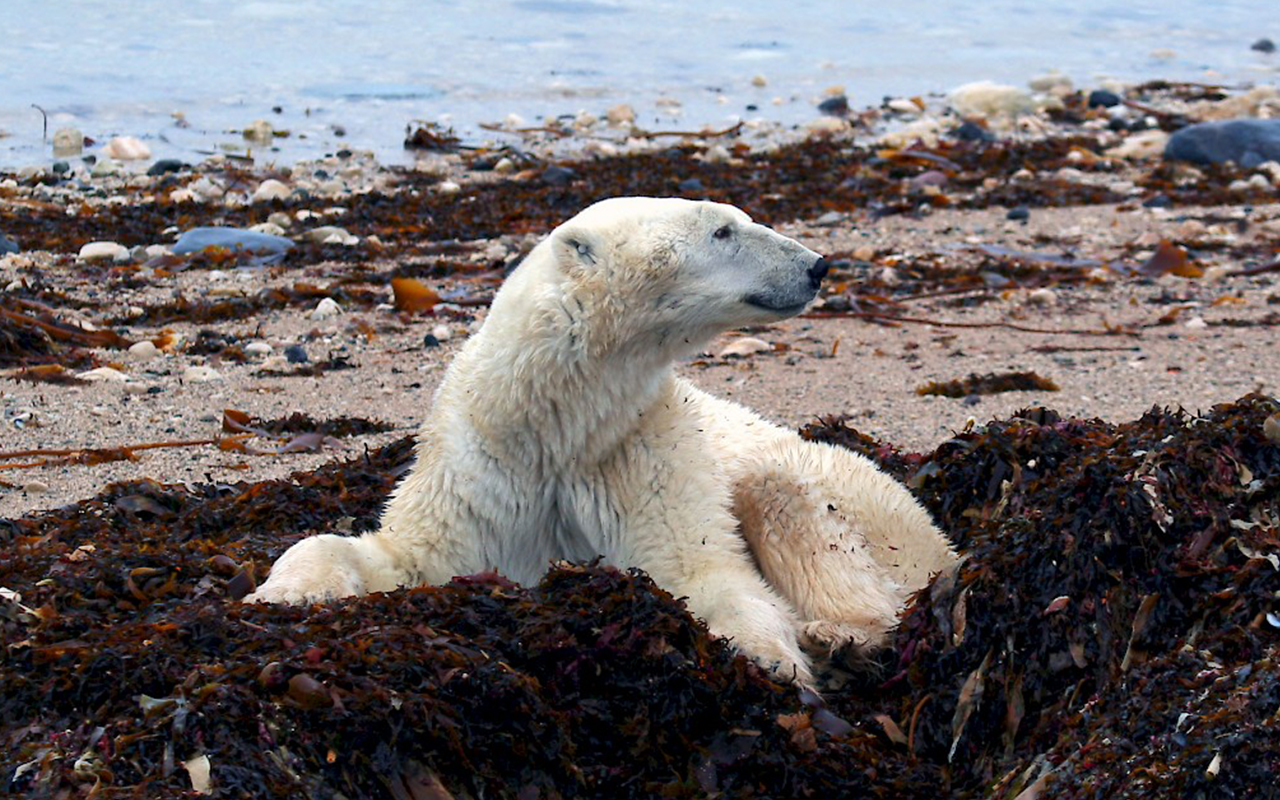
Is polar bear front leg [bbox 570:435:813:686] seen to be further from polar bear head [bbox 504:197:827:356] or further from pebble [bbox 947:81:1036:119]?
pebble [bbox 947:81:1036:119]

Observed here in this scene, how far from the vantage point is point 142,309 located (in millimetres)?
8203

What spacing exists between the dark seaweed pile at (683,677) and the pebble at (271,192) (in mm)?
7650

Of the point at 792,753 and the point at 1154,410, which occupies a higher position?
the point at 1154,410

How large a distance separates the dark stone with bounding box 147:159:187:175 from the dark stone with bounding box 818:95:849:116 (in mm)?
7207

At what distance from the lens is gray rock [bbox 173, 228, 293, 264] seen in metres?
9.52

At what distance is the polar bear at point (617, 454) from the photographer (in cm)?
383

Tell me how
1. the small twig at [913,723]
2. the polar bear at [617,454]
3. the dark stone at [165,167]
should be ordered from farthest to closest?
the dark stone at [165,167] < the polar bear at [617,454] < the small twig at [913,723]

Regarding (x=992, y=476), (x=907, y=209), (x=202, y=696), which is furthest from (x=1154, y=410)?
(x=907, y=209)

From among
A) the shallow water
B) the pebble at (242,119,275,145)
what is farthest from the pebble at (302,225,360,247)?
the pebble at (242,119,275,145)

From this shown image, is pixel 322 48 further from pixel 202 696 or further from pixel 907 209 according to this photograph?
pixel 202 696

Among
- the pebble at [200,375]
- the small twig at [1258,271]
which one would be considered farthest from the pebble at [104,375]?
the small twig at [1258,271]

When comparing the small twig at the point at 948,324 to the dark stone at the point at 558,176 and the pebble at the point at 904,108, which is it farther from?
the pebble at the point at 904,108

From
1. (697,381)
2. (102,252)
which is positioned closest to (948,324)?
(697,381)

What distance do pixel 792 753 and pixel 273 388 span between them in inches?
165
